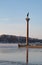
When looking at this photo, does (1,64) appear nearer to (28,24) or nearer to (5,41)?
(28,24)

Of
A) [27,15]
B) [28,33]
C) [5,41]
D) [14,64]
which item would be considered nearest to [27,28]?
[28,33]

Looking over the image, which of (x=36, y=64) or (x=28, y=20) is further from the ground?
(x=28, y=20)

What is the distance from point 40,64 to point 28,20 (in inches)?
1603

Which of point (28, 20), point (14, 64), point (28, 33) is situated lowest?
point (14, 64)

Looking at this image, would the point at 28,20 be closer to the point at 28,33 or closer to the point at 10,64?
the point at 28,33

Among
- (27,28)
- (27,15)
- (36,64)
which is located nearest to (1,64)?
(36,64)

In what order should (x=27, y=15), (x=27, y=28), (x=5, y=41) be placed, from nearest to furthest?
(x=27, y=28), (x=27, y=15), (x=5, y=41)

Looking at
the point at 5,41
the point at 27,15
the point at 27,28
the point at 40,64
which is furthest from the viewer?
the point at 5,41

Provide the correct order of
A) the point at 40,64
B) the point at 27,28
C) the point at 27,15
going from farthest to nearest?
1. the point at 27,15
2. the point at 27,28
3. the point at 40,64

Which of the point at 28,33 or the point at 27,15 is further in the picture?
the point at 27,15

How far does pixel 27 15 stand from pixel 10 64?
1717 inches

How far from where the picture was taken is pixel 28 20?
187 feet

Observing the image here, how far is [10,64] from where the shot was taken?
16.9 metres

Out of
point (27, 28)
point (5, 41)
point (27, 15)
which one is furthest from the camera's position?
point (5, 41)
